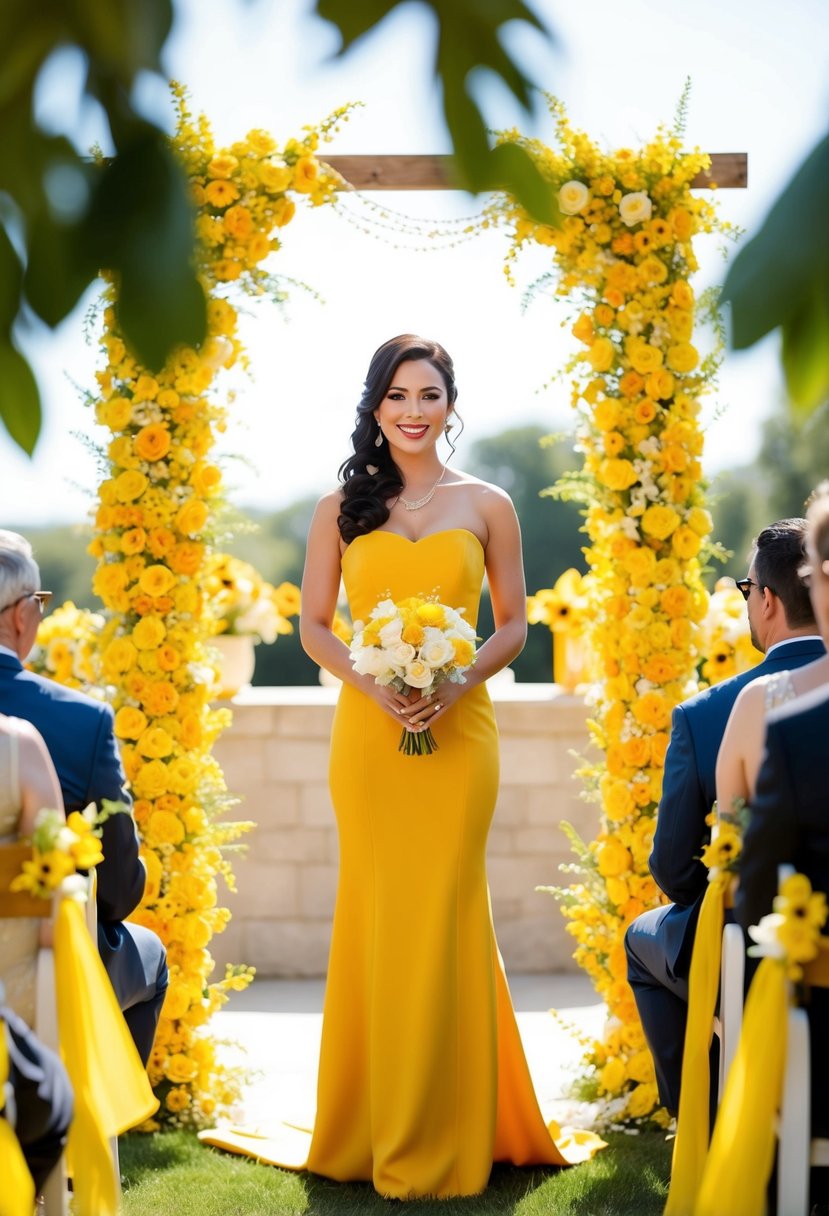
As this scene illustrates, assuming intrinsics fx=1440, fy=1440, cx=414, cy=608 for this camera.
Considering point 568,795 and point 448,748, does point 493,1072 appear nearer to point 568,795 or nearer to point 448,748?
point 448,748

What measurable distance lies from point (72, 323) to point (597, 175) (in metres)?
3.80

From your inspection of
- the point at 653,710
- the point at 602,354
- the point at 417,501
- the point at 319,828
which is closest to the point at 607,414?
the point at 602,354

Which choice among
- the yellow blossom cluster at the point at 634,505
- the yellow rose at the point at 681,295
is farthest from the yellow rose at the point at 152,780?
the yellow rose at the point at 681,295

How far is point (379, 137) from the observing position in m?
1.08

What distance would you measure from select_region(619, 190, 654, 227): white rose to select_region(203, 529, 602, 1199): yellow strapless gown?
1236 millimetres

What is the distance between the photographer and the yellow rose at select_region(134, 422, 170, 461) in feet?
15.3

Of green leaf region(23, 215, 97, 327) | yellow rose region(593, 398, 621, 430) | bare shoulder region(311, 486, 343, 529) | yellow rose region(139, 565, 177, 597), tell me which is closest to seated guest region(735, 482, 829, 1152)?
green leaf region(23, 215, 97, 327)

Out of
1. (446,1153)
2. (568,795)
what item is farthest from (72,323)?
(568,795)

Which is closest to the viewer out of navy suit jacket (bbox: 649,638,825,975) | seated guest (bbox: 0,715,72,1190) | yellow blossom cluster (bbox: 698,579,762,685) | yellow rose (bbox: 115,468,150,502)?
seated guest (bbox: 0,715,72,1190)

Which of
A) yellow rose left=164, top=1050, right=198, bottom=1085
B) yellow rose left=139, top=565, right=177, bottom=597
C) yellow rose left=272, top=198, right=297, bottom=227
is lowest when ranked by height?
yellow rose left=164, top=1050, right=198, bottom=1085

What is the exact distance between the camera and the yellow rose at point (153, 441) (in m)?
4.65

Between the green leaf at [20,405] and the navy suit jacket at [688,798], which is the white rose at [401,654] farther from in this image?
the green leaf at [20,405]

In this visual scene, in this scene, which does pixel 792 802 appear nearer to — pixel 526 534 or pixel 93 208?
pixel 93 208

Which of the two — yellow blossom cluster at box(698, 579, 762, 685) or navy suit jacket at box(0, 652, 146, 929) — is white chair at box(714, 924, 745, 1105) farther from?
yellow blossom cluster at box(698, 579, 762, 685)
